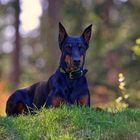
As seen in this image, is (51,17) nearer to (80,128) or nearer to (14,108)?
(14,108)

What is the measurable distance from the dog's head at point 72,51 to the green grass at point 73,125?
3.12 feet

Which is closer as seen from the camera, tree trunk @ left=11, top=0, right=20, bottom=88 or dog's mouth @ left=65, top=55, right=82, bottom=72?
dog's mouth @ left=65, top=55, right=82, bottom=72

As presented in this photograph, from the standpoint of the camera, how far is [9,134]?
7043 mm

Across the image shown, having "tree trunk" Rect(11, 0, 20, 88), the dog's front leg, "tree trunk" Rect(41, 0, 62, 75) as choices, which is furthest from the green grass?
Answer: "tree trunk" Rect(11, 0, 20, 88)

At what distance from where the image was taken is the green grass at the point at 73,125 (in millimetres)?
6891

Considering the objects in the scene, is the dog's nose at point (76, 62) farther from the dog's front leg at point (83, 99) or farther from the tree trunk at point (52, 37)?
the tree trunk at point (52, 37)

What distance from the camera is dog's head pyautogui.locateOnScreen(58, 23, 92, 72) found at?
8398 millimetres

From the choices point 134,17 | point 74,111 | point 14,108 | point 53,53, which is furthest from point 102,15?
point 74,111

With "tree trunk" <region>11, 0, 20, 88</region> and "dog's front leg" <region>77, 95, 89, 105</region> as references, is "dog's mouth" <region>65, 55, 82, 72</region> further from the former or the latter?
"tree trunk" <region>11, 0, 20, 88</region>

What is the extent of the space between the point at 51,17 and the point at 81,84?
521 inches

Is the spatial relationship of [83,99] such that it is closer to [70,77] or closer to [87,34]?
[70,77]

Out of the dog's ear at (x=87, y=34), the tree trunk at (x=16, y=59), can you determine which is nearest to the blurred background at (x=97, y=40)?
the tree trunk at (x=16, y=59)

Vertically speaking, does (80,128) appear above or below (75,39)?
below

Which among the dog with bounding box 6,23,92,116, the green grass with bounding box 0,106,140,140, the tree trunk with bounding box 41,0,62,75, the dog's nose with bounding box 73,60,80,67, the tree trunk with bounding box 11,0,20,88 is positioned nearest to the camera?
the green grass with bounding box 0,106,140,140
